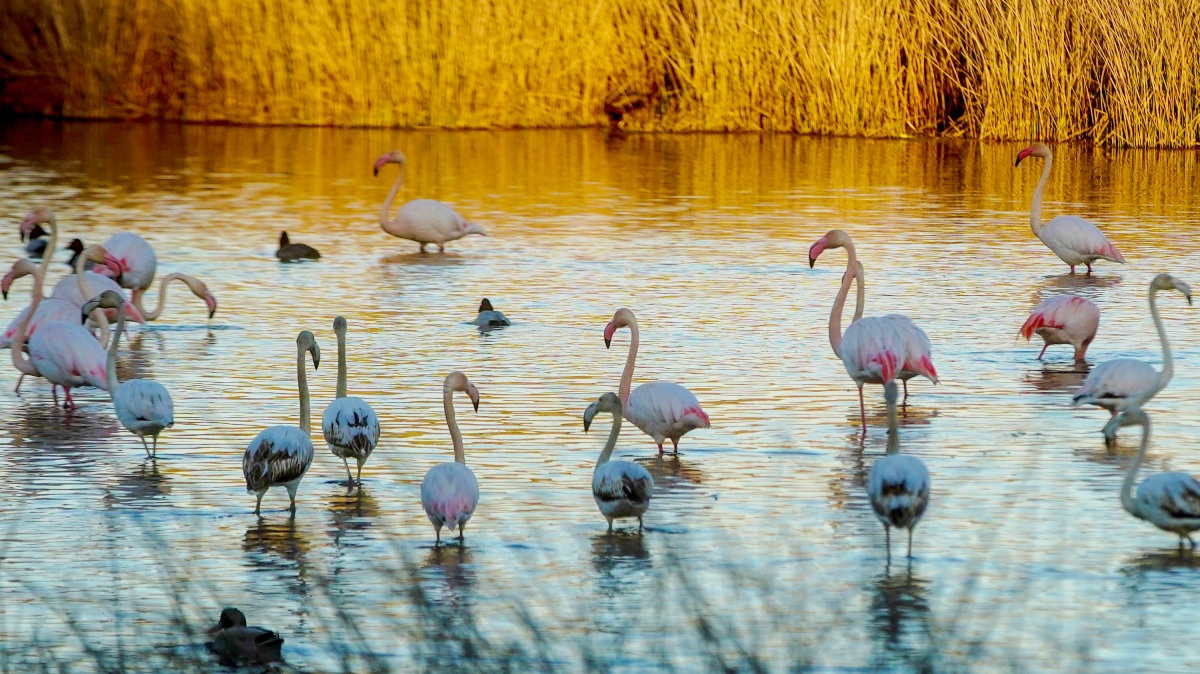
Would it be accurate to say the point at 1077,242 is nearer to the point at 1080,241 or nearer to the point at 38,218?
the point at 1080,241

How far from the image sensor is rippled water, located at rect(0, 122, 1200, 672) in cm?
520

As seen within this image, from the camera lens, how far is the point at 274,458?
621 centimetres

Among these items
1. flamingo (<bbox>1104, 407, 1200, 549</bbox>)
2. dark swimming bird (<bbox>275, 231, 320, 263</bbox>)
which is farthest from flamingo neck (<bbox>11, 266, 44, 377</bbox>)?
flamingo (<bbox>1104, 407, 1200, 549</bbox>)

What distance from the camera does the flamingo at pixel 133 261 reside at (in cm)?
1059

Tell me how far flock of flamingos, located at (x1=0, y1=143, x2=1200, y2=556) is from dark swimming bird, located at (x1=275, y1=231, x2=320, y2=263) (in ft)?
5.56

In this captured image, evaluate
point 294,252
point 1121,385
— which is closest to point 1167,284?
point 1121,385

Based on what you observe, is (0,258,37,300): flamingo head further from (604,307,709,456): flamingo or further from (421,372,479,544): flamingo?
(421,372,479,544): flamingo

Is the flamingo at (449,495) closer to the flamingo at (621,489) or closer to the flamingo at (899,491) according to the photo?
the flamingo at (621,489)

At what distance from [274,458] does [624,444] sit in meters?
1.97

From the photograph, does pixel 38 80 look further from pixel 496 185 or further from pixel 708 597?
pixel 708 597

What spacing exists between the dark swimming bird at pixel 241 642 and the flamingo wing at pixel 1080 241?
8874 mm

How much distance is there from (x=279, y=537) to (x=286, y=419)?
6.07 ft

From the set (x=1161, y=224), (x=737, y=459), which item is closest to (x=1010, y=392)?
(x=737, y=459)

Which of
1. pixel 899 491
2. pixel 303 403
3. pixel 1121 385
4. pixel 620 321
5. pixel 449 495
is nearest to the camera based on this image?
pixel 899 491
